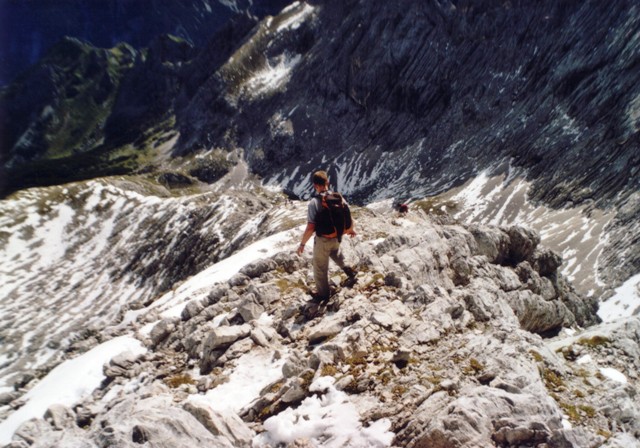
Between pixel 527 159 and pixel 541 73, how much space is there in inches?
1609

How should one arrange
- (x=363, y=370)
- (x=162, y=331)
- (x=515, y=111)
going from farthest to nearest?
(x=515, y=111)
(x=162, y=331)
(x=363, y=370)

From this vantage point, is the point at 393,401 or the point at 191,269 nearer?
the point at 393,401

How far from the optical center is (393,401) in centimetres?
907

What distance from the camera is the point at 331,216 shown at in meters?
14.3

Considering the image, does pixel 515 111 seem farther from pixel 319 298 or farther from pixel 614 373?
pixel 319 298

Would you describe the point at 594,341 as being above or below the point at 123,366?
below

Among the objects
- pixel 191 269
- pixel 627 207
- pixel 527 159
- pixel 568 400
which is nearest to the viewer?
pixel 568 400

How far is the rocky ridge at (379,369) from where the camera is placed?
26.7 feet

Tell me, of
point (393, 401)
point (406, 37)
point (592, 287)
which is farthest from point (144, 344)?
point (406, 37)

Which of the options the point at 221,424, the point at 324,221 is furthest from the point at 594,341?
the point at 221,424

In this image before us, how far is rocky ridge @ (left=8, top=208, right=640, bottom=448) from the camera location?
320 inches

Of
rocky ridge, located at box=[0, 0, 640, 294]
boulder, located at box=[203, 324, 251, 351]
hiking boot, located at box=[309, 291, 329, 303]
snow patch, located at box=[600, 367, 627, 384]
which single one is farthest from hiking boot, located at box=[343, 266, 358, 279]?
rocky ridge, located at box=[0, 0, 640, 294]

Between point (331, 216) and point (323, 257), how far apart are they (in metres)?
1.56

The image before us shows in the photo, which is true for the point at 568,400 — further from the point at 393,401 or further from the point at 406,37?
the point at 406,37
